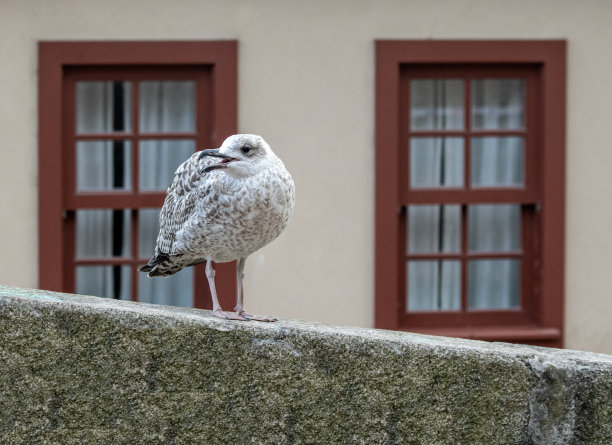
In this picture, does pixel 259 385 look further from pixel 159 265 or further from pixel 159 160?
pixel 159 160

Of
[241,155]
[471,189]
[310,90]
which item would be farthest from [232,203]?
[471,189]

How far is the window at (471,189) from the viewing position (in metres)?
6.82

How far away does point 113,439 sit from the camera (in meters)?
3.08

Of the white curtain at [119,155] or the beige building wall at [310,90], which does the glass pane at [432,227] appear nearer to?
the beige building wall at [310,90]

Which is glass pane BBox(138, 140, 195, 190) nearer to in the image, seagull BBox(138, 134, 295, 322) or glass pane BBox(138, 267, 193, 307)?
glass pane BBox(138, 267, 193, 307)

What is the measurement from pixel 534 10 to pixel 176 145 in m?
2.45

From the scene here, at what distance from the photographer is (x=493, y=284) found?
7.29 metres

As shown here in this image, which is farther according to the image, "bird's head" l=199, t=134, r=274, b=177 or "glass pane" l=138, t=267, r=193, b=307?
"glass pane" l=138, t=267, r=193, b=307

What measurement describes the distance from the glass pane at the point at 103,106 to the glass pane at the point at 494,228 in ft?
7.72

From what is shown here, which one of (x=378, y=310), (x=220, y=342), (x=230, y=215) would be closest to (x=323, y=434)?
(x=220, y=342)

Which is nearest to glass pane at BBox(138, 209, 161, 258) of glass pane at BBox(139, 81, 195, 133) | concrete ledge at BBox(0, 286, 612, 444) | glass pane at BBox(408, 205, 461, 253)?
glass pane at BBox(139, 81, 195, 133)

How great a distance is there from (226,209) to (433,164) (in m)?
3.73

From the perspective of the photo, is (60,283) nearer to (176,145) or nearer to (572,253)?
(176,145)

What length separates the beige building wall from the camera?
Answer: 666cm
